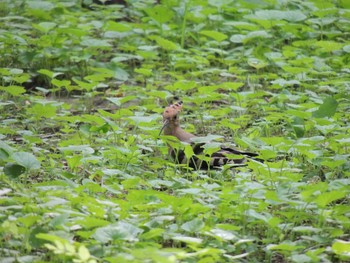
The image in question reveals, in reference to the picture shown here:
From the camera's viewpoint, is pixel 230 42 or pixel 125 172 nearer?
pixel 125 172

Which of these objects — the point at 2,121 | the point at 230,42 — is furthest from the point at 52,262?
the point at 230,42

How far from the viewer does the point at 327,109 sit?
6.55m

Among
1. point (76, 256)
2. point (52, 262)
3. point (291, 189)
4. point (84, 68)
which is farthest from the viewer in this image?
point (84, 68)

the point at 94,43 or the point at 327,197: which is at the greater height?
the point at 327,197

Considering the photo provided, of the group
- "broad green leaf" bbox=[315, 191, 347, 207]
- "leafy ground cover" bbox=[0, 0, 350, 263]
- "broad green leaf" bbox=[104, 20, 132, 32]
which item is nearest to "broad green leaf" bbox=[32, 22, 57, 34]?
"leafy ground cover" bbox=[0, 0, 350, 263]

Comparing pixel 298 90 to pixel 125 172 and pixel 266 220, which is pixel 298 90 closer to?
pixel 125 172

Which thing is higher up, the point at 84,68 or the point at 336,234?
the point at 336,234

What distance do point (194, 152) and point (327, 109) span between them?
109 centimetres

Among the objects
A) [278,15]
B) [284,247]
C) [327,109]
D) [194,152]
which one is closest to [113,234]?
[284,247]

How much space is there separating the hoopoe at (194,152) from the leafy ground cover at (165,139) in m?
0.10

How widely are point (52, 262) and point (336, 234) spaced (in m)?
1.52

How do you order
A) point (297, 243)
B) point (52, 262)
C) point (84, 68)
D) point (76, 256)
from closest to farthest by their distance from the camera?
point (76, 256)
point (52, 262)
point (297, 243)
point (84, 68)

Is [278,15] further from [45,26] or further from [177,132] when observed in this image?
[177,132]

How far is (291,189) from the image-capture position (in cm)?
495
